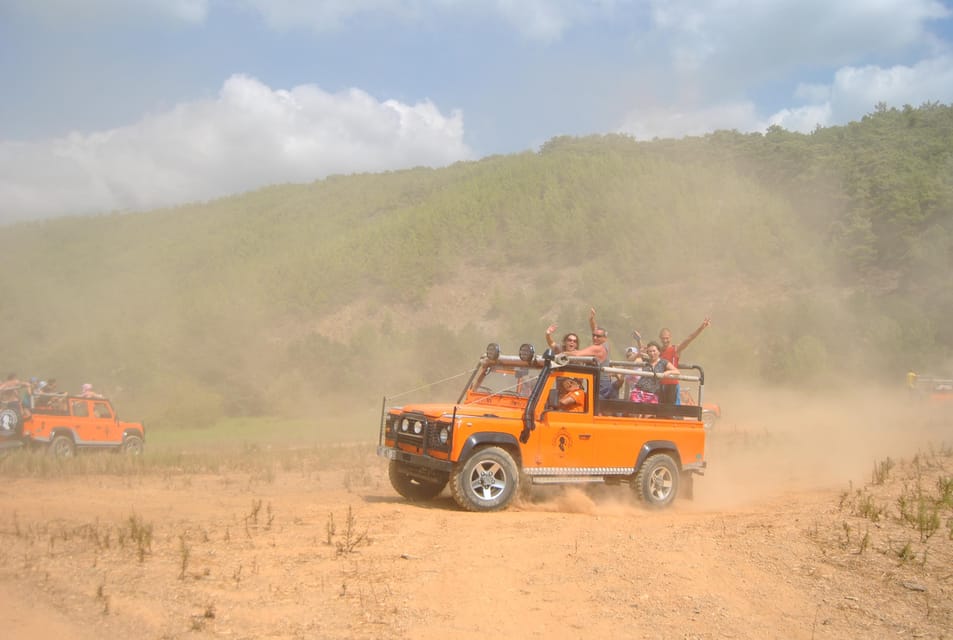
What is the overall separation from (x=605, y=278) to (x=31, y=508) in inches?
1555

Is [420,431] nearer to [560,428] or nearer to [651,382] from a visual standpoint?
[560,428]

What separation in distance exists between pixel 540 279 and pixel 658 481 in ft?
131

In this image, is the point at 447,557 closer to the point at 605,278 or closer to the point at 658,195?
the point at 605,278

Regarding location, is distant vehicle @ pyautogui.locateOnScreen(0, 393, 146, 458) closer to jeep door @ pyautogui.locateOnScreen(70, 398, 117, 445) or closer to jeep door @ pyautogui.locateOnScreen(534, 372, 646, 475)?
jeep door @ pyautogui.locateOnScreen(70, 398, 117, 445)

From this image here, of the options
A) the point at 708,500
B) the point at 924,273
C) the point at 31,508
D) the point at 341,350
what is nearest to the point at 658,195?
the point at 924,273

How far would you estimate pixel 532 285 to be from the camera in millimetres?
51000

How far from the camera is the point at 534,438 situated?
32.5 feet

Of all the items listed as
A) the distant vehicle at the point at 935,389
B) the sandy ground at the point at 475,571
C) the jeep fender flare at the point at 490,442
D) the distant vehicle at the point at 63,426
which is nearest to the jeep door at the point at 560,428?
the jeep fender flare at the point at 490,442

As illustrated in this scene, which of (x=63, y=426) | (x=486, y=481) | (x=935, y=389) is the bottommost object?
(x=63, y=426)

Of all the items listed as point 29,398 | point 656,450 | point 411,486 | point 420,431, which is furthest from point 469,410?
point 29,398

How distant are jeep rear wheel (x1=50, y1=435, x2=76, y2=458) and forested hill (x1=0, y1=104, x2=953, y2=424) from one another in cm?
1417

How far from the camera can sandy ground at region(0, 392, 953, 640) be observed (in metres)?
5.59

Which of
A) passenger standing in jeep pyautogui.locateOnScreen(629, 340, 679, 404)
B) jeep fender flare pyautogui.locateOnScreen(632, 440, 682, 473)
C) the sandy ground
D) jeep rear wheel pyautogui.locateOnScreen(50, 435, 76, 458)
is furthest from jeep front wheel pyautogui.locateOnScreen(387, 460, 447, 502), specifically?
jeep rear wheel pyautogui.locateOnScreen(50, 435, 76, 458)

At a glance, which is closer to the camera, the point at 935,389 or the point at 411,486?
the point at 411,486
